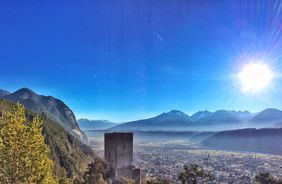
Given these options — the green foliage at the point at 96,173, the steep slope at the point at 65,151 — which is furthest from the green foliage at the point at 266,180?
the steep slope at the point at 65,151

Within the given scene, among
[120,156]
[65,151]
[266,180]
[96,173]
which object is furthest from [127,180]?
[65,151]

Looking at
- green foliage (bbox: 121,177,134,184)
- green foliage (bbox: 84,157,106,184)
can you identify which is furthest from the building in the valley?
green foliage (bbox: 121,177,134,184)

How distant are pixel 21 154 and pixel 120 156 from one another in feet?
52.1

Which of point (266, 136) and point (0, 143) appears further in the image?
point (266, 136)

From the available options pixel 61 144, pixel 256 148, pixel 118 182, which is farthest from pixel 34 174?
pixel 256 148

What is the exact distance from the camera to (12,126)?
657 inches

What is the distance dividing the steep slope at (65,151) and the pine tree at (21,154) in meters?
65.6

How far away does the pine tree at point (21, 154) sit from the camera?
16391mm

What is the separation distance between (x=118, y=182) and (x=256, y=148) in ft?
522

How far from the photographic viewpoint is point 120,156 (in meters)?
32.0

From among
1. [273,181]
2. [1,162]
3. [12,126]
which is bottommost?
[273,181]

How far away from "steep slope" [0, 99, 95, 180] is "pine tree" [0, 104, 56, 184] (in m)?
65.6

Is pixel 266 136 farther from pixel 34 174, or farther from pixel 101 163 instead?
pixel 34 174

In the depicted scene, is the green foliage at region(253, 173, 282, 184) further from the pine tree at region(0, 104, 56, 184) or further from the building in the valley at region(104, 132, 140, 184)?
the pine tree at region(0, 104, 56, 184)
